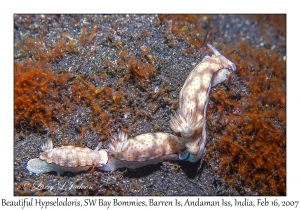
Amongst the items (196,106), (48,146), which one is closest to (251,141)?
(196,106)

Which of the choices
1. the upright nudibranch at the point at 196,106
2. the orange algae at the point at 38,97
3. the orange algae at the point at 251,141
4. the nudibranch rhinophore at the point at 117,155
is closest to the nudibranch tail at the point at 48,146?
the nudibranch rhinophore at the point at 117,155

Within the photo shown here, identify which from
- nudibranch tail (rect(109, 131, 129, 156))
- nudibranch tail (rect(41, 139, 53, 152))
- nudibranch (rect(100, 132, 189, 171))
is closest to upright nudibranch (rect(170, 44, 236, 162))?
nudibranch (rect(100, 132, 189, 171))

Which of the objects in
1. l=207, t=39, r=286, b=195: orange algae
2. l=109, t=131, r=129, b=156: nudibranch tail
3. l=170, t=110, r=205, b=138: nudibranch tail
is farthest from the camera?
l=207, t=39, r=286, b=195: orange algae

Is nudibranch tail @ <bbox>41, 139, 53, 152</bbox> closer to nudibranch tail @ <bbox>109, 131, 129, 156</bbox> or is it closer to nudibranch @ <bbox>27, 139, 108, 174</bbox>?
nudibranch @ <bbox>27, 139, 108, 174</bbox>

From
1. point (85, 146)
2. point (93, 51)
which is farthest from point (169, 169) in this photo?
point (93, 51)

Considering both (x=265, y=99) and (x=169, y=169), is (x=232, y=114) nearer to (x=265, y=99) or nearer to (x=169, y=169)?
(x=265, y=99)

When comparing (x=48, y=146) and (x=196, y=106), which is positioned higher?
(x=196, y=106)

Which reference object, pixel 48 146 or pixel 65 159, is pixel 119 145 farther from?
pixel 48 146
